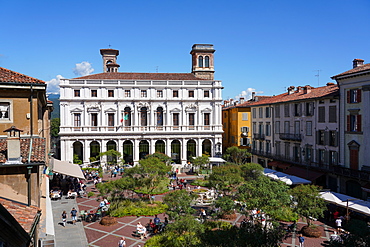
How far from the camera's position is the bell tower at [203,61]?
192 feet

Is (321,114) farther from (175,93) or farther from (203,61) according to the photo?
(203,61)

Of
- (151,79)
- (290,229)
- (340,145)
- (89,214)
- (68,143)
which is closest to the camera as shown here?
(290,229)

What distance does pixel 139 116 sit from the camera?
5128cm

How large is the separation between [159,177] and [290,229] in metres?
12.0

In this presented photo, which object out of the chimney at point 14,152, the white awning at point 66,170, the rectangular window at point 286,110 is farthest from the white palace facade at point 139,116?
the chimney at point 14,152

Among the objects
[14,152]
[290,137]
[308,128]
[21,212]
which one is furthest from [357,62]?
[21,212]

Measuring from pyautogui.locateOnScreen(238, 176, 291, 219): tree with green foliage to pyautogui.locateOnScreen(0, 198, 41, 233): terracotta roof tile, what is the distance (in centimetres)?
1128

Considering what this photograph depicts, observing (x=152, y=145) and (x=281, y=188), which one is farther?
(x=152, y=145)

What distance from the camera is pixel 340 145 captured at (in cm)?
2989

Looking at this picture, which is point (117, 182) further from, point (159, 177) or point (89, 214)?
point (159, 177)

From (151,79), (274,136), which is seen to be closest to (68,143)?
(151,79)

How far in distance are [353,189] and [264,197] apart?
15.2 meters

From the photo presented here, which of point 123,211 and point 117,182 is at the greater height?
point 117,182

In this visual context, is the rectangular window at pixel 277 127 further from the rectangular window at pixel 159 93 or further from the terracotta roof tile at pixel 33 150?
the terracotta roof tile at pixel 33 150
